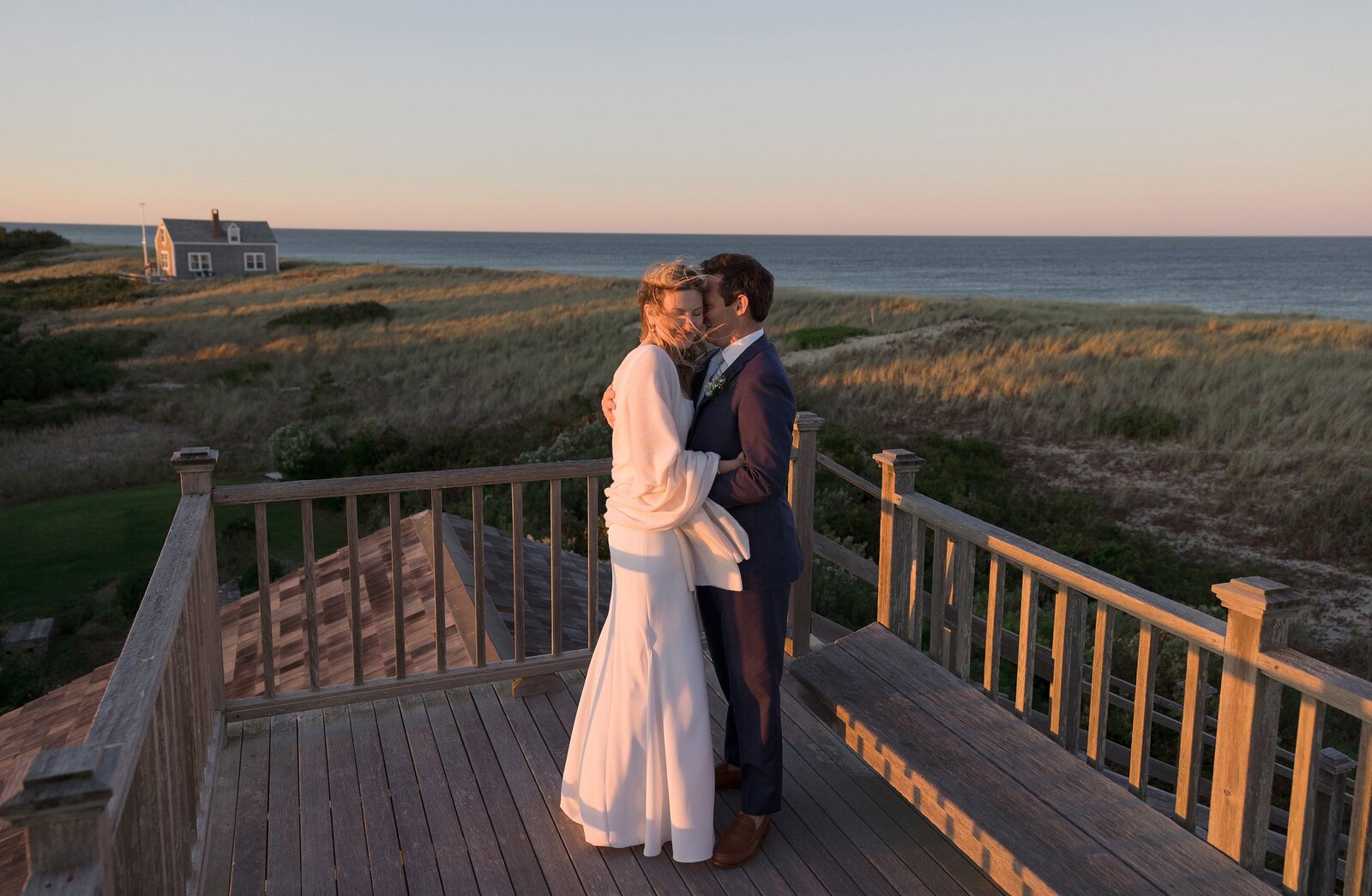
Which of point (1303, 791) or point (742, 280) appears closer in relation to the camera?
point (1303, 791)

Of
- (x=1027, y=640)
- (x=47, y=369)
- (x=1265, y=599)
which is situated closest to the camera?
(x=1265, y=599)

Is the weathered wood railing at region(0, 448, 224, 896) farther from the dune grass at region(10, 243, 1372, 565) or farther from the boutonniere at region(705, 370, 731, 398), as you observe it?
the dune grass at region(10, 243, 1372, 565)

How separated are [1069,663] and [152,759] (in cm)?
266

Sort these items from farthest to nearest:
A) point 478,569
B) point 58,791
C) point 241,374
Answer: point 241,374 → point 478,569 → point 58,791

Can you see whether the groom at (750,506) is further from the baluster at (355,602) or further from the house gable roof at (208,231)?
the house gable roof at (208,231)

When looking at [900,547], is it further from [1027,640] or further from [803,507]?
[1027,640]

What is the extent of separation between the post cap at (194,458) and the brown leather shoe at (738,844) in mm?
2257

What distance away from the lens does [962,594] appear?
12.0 ft

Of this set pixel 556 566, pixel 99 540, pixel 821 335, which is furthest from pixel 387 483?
pixel 821 335

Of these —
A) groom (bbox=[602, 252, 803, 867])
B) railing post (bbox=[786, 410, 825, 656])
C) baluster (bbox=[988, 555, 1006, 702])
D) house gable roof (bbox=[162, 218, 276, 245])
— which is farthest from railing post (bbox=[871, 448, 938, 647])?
house gable roof (bbox=[162, 218, 276, 245])

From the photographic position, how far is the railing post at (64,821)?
137 centimetres

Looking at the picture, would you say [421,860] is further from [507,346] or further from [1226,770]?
[507,346]

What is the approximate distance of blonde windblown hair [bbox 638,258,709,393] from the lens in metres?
2.88

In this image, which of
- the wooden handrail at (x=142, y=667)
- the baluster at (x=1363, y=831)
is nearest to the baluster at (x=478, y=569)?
the wooden handrail at (x=142, y=667)
